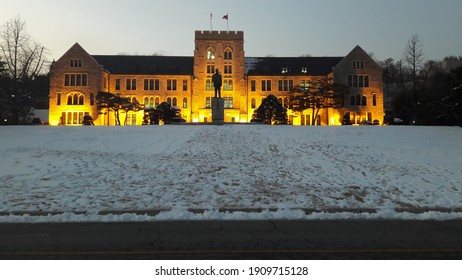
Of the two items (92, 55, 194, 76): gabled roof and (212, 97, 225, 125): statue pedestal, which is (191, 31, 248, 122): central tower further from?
(212, 97, 225, 125): statue pedestal

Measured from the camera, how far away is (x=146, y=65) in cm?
6925

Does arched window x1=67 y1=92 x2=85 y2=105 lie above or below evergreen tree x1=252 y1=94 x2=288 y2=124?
above

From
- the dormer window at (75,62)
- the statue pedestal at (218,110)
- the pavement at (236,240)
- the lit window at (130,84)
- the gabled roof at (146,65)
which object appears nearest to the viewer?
the pavement at (236,240)

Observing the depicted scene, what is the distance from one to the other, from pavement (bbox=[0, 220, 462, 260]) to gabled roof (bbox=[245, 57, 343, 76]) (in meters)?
62.8

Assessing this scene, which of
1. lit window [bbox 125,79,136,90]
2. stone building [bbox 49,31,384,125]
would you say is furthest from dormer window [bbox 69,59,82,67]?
lit window [bbox 125,79,136,90]

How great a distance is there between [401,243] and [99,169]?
1144 centimetres

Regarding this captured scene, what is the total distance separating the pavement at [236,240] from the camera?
6.04 m

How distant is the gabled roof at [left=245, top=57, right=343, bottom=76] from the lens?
69.4 meters

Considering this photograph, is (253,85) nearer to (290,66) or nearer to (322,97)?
(290,66)

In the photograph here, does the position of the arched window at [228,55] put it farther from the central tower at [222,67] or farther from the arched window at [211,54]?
the arched window at [211,54]

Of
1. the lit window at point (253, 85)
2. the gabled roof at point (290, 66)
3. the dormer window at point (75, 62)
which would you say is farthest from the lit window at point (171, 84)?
the dormer window at point (75, 62)

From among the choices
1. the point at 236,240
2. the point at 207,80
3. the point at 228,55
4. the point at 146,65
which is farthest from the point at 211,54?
the point at 236,240

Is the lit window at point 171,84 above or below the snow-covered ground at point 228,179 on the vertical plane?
above

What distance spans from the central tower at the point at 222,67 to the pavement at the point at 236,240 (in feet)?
192
